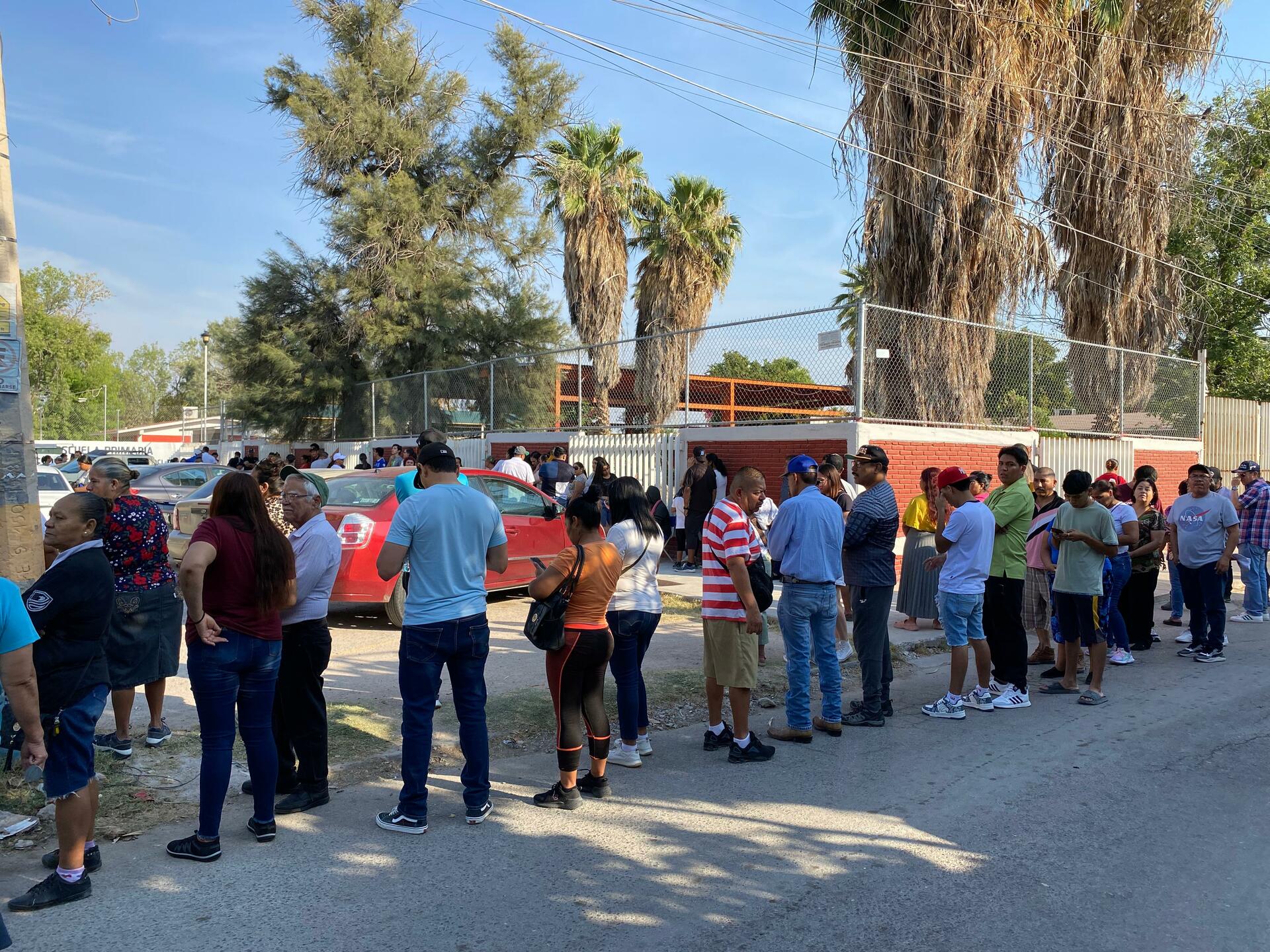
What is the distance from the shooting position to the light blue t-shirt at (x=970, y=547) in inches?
268

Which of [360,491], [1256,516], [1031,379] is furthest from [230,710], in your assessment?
[1031,379]

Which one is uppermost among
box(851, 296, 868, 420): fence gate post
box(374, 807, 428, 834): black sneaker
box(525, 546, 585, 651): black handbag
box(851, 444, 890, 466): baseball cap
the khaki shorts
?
box(851, 296, 868, 420): fence gate post

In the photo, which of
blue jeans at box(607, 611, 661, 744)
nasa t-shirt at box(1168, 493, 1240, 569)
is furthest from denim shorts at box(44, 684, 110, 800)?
nasa t-shirt at box(1168, 493, 1240, 569)

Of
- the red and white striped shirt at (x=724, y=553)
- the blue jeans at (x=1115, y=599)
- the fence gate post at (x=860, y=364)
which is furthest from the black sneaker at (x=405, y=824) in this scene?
the fence gate post at (x=860, y=364)

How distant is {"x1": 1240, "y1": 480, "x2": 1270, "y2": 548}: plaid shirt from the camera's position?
10672 mm

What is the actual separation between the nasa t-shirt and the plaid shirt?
4.95 feet

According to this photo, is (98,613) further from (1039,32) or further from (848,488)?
(1039,32)

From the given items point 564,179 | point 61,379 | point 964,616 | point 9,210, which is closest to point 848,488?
point 964,616

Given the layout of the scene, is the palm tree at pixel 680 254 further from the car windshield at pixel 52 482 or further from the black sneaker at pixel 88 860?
the black sneaker at pixel 88 860

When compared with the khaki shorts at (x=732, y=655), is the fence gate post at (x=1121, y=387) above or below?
above

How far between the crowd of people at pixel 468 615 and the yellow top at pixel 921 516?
1.13 m

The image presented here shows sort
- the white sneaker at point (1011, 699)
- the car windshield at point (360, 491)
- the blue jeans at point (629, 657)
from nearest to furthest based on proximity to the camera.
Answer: the blue jeans at point (629, 657), the white sneaker at point (1011, 699), the car windshield at point (360, 491)

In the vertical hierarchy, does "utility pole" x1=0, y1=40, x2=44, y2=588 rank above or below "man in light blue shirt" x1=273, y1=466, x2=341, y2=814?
above

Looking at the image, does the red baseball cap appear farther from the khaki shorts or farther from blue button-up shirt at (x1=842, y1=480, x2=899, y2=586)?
the khaki shorts
